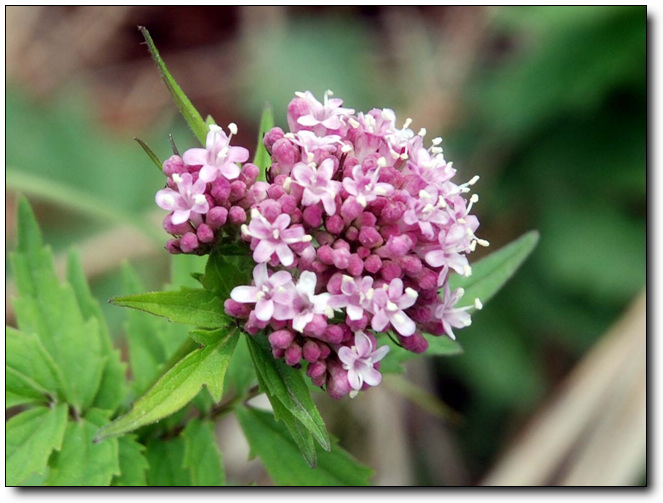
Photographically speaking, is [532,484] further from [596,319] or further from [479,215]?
[479,215]

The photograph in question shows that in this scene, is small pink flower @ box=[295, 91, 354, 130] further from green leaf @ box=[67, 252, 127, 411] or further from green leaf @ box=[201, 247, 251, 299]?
green leaf @ box=[67, 252, 127, 411]

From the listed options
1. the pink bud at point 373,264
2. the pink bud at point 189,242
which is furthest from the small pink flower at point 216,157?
the pink bud at point 373,264

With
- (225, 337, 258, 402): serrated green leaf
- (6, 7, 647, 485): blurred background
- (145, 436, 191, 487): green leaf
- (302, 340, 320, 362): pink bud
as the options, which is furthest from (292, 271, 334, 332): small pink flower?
(6, 7, 647, 485): blurred background

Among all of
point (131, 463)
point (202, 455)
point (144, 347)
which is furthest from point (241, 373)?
point (131, 463)

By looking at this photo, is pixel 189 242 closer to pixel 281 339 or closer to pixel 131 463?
pixel 281 339

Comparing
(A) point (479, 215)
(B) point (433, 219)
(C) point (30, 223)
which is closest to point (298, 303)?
(B) point (433, 219)

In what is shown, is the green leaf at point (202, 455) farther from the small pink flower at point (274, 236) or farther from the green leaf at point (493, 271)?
the green leaf at point (493, 271)

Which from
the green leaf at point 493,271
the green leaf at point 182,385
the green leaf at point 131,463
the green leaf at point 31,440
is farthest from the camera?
the green leaf at point 493,271
